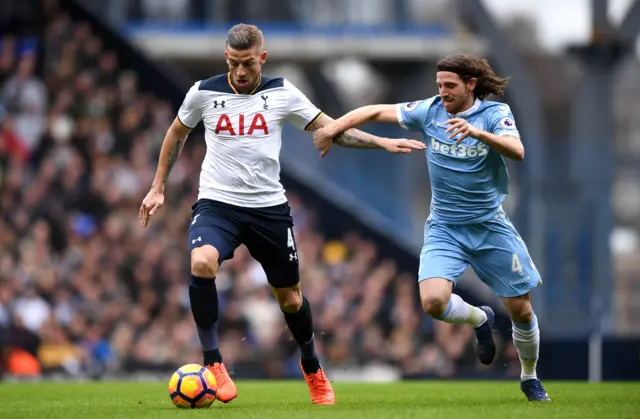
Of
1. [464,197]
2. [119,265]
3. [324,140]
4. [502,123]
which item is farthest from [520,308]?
[119,265]

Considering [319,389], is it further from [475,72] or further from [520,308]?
[475,72]

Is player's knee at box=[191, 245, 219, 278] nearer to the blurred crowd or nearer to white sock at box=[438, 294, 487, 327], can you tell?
white sock at box=[438, 294, 487, 327]

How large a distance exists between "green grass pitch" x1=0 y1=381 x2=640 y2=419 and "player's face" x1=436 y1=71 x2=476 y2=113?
81.3 inches

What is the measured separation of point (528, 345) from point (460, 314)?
59 cm

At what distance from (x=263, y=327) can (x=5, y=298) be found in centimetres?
370

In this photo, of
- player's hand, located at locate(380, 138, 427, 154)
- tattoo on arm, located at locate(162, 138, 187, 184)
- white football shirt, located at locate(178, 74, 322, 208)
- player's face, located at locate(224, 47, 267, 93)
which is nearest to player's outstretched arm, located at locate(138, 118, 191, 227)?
tattoo on arm, located at locate(162, 138, 187, 184)

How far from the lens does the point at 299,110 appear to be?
9164 mm

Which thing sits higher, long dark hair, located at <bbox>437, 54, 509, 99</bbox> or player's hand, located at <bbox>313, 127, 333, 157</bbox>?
long dark hair, located at <bbox>437, 54, 509, 99</bbox>

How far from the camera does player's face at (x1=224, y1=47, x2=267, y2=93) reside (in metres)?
8.84

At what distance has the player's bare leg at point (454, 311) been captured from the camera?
8.84 m

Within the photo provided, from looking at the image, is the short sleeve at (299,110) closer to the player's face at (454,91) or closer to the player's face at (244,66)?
the player's face at (244,66)

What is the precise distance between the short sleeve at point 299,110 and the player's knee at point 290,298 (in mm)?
1173

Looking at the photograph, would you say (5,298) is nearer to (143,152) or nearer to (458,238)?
(143,152)

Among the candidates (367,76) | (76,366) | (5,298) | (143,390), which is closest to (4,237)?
(5,298)
